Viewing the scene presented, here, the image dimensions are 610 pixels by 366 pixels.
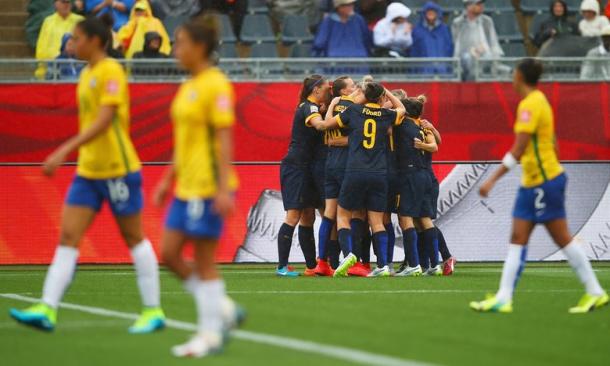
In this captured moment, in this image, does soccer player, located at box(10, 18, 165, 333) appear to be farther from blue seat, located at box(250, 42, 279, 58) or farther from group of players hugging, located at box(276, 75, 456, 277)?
blue seat, located at box(250, 42, 279, 58)

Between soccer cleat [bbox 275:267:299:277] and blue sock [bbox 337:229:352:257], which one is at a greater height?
blue sock [bbox 337:229:352:257]

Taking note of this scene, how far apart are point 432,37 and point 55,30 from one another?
634 cm

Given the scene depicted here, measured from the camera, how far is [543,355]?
836 cm

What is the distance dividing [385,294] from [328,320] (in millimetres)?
2878

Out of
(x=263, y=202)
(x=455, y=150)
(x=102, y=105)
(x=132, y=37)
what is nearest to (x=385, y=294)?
(x=102, y=105)

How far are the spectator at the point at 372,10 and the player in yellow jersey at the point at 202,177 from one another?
1572cm

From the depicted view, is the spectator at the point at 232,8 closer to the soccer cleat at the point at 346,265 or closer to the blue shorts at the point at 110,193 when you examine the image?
the soccer cleat at the point at 346,265

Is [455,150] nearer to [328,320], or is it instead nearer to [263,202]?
[263,202]

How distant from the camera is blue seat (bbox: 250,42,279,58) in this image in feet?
78.1

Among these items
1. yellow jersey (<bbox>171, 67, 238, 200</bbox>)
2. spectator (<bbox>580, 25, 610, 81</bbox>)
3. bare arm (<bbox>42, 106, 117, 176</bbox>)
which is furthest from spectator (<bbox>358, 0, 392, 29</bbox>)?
yellow jersey (<bbox>171, 67, 238, 200</bbox>)

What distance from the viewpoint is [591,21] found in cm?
2323

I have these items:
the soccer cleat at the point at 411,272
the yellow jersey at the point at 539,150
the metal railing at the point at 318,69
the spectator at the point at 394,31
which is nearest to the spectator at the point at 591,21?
the metal railing at the point at 318,69

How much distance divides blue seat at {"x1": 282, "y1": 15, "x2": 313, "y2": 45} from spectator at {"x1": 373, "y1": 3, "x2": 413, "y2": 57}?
178cm

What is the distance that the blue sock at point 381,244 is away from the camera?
16.3 meters
